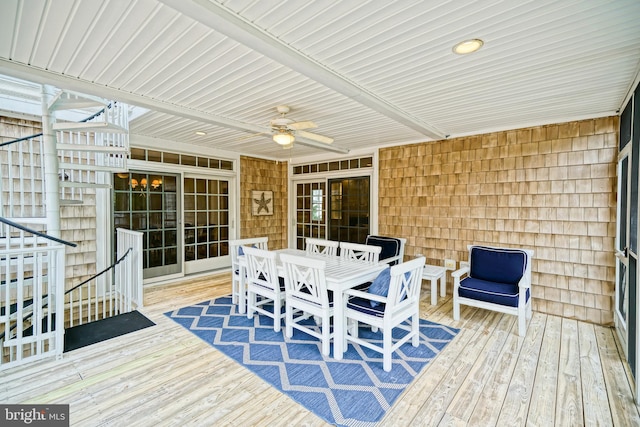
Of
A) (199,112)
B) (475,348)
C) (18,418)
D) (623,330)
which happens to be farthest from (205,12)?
(623,330)

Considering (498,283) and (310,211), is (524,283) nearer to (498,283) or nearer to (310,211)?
(498,283)

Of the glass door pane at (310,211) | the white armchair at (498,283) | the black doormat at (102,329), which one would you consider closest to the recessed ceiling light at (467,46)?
the white armchair at (498,283)

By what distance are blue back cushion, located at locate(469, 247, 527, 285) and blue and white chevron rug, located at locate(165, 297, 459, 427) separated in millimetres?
1024

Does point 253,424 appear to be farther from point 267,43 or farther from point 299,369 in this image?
point 267,43

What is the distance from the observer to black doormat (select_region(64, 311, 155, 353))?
3008 millimetres

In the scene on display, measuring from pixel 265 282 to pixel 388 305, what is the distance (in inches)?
62.0

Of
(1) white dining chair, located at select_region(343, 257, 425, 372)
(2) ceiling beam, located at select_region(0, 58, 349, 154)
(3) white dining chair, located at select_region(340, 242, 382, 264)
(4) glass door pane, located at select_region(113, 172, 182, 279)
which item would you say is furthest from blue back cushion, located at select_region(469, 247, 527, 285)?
(4) glass door pane, located at select_region(113, 172, 182, 279)

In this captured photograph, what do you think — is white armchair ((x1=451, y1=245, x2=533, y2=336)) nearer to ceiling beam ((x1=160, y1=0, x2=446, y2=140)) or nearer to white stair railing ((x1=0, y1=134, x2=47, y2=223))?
ceiling beam ((x1=160, y1=0, x2=446, y2=140))

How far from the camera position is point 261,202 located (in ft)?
21.9

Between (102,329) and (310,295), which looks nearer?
(310,295)

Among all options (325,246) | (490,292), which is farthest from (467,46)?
Result: (325,246)

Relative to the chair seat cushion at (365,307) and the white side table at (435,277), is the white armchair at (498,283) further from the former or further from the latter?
the chair seat cushion at (365,307)

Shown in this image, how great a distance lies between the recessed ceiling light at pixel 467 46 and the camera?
6.65 feet

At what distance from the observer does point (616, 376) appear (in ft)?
8.07
